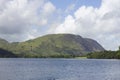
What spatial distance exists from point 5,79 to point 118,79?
91.3 ft

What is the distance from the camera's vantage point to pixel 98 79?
7450cm

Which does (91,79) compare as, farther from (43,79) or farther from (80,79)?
(43,79)

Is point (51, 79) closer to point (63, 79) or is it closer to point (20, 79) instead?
point (63, 79)

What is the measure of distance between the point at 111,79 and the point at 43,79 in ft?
56.3

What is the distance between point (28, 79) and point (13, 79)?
3722mm

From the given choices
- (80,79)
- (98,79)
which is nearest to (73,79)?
(80,79)

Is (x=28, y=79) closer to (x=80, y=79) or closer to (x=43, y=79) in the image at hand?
(x=43, y=79)

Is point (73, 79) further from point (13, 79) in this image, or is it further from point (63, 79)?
point (13, 79)

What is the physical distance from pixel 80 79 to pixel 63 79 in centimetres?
439

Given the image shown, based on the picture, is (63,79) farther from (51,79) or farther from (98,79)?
(98,79)

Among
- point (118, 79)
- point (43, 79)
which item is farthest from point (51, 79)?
point (118, 79)

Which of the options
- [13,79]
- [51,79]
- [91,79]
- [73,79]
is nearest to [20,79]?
[13,79]

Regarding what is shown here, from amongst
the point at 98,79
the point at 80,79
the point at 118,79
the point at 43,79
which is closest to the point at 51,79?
the point at 43,79

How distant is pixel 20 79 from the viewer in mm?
73438
